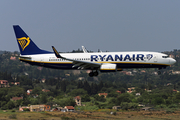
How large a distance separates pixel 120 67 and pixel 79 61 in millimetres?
7860

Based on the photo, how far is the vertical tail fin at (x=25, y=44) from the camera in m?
65.9

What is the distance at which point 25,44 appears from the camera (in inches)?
2623

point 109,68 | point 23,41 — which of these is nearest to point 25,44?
point 23,41

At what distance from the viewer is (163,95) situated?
15138 cm

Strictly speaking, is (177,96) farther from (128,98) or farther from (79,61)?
(79,61)

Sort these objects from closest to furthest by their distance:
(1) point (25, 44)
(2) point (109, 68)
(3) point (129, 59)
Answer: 1. (2) point (109, 68)
2. (3) point (129, 59)
3. (1) point (25, 44)

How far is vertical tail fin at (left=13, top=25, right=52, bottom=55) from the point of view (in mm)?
65875

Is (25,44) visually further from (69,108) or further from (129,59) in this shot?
(69,108)

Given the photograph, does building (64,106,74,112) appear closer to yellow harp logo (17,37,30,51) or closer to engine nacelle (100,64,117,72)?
yellow harp logo (17,37,30,51)

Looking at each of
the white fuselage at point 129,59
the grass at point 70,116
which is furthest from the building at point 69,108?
the white fuselage at point 129,59

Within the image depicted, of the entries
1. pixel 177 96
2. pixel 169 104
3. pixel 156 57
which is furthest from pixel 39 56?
pixel 177 96

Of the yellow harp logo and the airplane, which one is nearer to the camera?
the airplane

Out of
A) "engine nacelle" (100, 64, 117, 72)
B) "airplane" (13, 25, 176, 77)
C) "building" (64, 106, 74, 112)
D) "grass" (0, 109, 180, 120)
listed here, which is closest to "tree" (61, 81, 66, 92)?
"building" (64, 106, 74, 112)

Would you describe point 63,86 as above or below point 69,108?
above
